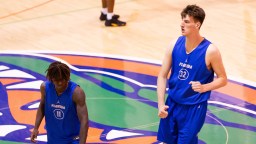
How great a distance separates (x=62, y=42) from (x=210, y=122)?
383 centimetres

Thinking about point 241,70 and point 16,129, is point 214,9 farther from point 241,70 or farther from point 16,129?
point 16,129

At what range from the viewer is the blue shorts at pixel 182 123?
5324 mm

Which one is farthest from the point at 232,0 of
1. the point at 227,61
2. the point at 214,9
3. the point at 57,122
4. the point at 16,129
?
the point at 57,122

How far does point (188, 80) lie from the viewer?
528 cm

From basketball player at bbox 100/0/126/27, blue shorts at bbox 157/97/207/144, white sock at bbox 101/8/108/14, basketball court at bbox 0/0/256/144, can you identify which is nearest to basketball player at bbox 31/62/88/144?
blue shorts at bbox 157/97/207/144

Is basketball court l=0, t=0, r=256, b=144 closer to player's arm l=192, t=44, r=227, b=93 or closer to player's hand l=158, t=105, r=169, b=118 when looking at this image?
player's hand l=158, t=105, r=169, b=118

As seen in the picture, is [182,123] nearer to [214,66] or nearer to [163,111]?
[163,111]

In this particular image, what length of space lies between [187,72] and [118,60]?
412 centimetres

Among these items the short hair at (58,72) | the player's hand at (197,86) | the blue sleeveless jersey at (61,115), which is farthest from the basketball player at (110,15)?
the short hair at (58,72)

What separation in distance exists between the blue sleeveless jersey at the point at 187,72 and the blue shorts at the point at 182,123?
7 centimetres

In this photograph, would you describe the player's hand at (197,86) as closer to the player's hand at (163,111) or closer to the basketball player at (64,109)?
the player's hand at (163,111)

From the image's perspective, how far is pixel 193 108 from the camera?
534 centimetres

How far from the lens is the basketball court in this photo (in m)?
7.17

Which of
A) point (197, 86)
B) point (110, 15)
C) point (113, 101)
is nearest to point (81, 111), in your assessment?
point (197, 86)
